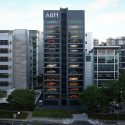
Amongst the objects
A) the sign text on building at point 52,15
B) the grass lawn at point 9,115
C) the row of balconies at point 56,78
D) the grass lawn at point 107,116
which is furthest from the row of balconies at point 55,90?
the grass lawn at point 9,115

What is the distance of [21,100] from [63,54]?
28741mm

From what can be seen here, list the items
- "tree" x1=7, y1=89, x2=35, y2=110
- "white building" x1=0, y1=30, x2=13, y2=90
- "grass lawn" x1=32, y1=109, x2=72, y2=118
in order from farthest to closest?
"white building" x1=0, y1=30, x2=13, y2=90
"tree" x1=7, y1=89, x2=35, y2=110
"grass lawn" x1=32, y1=109, x2=72, y2=118

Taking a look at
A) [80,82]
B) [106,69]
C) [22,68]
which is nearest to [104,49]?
[106,69]

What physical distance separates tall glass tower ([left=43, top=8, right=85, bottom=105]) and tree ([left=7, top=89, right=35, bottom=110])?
65.1 ft

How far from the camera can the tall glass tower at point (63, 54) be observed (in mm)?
114062

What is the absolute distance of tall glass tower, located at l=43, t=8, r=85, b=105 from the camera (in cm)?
11406

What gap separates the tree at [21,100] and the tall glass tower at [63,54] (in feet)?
65.1

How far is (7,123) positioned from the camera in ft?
260

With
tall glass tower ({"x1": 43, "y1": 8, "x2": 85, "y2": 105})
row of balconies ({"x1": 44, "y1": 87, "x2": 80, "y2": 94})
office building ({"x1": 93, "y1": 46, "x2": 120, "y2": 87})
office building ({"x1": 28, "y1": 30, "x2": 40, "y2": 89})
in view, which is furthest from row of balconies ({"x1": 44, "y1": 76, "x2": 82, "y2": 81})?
office building ({"x1": 28, "y1": 30, "x2": 40, "y2": 89})

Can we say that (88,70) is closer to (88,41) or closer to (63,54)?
(63,54)

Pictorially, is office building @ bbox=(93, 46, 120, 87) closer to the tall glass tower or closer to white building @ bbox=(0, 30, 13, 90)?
the tall glass tower

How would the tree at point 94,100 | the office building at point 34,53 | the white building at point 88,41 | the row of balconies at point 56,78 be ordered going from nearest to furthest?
the tree at point 94,100
the row of balconies at point 56,78
the white building at point 88,41
the office building at point 34,53

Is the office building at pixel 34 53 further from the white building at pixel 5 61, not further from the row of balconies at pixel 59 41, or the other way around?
the white building at pixel 5 61

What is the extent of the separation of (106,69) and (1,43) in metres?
36.2
